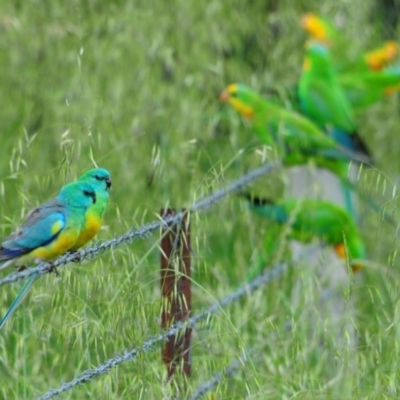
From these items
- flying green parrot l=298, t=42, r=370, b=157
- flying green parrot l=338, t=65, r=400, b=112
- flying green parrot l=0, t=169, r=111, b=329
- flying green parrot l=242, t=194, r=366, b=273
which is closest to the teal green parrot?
flying green parrot l=0, t=169, r=111, b=329

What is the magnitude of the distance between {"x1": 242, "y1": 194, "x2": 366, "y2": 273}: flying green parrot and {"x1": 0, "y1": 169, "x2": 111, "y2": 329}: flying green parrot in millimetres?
1177

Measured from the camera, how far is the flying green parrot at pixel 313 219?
318 centimetres

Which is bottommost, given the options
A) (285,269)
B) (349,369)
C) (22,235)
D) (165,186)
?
(285,269)

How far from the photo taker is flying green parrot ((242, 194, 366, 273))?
10.4 ft

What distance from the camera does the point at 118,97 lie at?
366 cm

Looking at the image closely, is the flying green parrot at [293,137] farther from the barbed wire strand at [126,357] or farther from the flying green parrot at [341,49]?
the barbed wire strand at [126,357]

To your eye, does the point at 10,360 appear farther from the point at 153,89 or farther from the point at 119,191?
the point at 153,89

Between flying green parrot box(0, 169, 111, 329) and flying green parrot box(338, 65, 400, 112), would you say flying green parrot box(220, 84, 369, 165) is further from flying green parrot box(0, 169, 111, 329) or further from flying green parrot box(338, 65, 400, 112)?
flying green parrot box(0, 169, 111, 329)

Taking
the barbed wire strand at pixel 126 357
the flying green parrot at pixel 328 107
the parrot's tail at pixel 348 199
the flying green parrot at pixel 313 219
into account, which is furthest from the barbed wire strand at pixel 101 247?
the flying green parrot at pixel 328 107

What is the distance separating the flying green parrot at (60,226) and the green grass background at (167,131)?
21 cm

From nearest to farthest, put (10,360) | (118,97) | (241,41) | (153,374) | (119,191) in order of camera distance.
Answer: (153,374), (10,360), (119,191), (118,97), (241,41)

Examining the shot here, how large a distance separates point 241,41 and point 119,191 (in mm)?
1302

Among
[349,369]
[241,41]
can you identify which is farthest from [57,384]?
[241,41]

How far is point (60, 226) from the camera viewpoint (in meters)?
1.96
